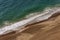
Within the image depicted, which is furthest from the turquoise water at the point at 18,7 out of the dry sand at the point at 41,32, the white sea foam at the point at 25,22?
the dry sand at the point at 41,32

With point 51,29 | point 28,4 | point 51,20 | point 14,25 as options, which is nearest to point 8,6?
point 28,4

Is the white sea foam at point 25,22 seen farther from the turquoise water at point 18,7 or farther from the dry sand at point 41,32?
the turquoise water at point 18,7

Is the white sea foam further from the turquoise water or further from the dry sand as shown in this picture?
the turquoise water

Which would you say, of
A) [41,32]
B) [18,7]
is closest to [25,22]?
[41,32]

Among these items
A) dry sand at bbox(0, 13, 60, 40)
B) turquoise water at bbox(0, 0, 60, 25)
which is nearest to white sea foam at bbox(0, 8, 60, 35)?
dry sand at bbox(0, 13, 60, 40)

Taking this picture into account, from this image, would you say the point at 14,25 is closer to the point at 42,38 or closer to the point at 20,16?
the point at 20,16

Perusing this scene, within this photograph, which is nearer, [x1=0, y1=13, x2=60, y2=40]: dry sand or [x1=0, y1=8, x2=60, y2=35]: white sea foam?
[x1=0, y1=13, x2=60, y2=40]: dry sand

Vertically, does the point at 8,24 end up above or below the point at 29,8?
below
